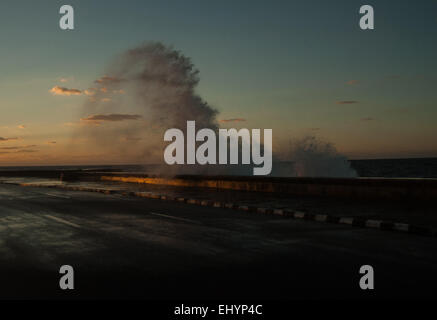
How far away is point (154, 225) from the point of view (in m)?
13.0

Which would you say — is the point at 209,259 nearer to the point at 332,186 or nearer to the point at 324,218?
the point at 324,218

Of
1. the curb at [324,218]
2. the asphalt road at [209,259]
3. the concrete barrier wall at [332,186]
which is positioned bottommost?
the asphalt road at [209,259]

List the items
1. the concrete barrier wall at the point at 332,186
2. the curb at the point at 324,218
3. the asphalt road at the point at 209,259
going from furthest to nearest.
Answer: the concrete barrier wall at the point at 332,186
the curb at the point at 324,218
the asphalt road at the point at 209,259

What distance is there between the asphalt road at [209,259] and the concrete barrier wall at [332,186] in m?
5.77

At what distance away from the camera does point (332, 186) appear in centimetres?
2025

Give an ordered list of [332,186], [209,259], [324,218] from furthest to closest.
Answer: [332,186], [324,218], [209,259]

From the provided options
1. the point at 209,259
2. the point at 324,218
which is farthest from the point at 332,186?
the point at 209,259

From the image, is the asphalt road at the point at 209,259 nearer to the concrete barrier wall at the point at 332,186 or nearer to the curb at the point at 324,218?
the curb at the point at 324,218

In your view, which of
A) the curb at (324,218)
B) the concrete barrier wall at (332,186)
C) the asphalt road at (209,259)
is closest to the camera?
the asphalt road at (209,259)

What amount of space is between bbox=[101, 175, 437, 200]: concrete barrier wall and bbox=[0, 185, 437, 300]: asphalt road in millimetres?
5772

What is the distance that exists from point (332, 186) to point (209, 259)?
42.7 ft

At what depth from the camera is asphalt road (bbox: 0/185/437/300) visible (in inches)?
246

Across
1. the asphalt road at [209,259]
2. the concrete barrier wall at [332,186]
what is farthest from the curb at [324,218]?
the concrete barrier wall at [332,186]

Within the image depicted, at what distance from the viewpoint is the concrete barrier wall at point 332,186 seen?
1706cm
